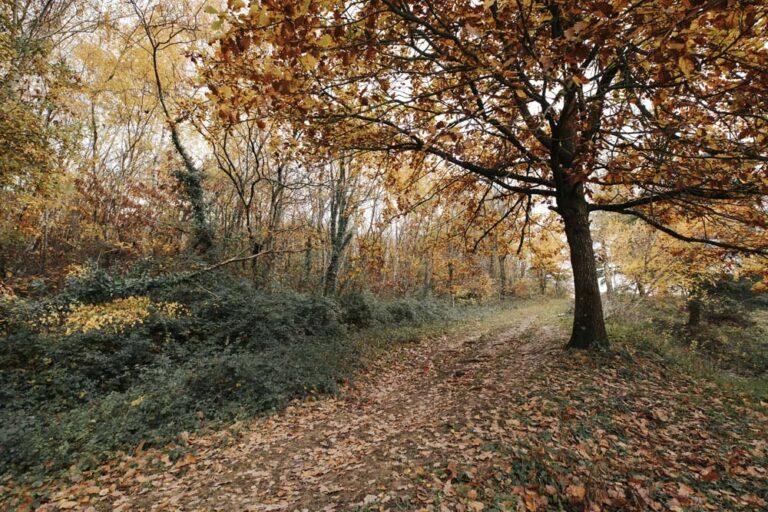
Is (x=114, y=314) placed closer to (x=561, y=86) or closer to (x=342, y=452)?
(x=342, y=452)

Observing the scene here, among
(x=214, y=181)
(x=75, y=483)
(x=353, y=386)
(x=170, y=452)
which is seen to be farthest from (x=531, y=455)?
(x=214, y=181)

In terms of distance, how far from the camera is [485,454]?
4344 millimetres

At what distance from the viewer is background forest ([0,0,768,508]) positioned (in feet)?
17.9

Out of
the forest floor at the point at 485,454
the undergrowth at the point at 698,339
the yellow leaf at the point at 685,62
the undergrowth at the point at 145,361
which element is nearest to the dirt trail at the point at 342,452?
the forest floor at the point at 485,454

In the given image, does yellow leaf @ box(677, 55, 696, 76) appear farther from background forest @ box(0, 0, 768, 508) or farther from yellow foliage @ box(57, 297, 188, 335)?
yellow foliage @ box(57, 297, 188, 335)

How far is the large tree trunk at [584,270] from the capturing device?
7977mm

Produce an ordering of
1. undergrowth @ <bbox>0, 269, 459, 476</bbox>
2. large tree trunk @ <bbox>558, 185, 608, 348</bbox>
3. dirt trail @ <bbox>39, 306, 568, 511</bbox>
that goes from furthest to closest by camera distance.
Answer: large tree trunk @ <bbox>558, 185, 608, 348</bbox>, undergrowth @ <bbox>0, 269, 459, 476</bbox>, dirt trail @ <bbox>39, 306, 568, 511</bbox>

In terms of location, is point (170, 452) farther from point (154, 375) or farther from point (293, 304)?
point (293, 304)

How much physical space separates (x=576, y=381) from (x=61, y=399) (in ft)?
30.4

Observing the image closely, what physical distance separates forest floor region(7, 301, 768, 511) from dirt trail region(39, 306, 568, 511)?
0.02 meters

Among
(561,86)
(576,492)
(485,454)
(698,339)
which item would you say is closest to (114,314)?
(485,454)

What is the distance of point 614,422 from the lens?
5.03 metres

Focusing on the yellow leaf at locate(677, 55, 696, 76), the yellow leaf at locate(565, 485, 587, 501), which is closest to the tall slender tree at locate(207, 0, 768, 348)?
the yellow leaf at locate(677, 55, 696, 76)

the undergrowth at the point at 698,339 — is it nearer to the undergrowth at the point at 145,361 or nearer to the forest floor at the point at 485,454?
the forest floor at the point at 485,454
